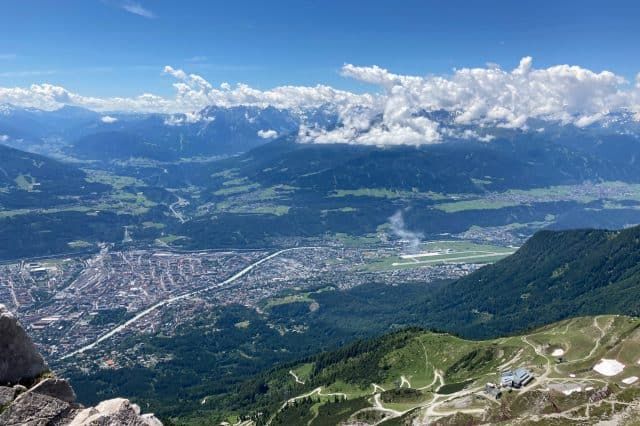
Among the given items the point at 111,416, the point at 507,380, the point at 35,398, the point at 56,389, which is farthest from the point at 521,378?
the point at 35,398

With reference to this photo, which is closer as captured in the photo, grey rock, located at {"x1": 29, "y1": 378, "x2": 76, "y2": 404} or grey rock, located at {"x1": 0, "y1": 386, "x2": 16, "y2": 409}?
grey rock, located at {"x1": 0, "y1": 386, "x2": 16, "y2": 409}

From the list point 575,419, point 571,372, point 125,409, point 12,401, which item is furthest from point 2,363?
point 571,372

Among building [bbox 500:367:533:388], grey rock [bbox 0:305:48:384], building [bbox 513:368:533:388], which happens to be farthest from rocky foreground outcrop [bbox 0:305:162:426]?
building [bbox 500:367:533:388]

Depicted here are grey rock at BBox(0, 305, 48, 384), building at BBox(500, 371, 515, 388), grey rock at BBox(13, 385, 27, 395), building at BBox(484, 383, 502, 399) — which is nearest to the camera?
grey rock at BBox(13, 385, 27, 395)

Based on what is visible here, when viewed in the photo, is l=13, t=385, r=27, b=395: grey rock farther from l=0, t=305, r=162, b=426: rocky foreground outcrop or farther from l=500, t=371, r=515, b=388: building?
l=500, t=371, r=515, b=388: building

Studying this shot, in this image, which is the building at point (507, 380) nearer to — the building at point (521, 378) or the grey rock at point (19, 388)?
the building at point (521, 378)

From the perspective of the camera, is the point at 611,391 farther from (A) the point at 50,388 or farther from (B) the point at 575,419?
(A) the point at 50,388

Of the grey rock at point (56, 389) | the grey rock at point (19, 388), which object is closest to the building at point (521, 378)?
the grey rock at point (56, 389)
